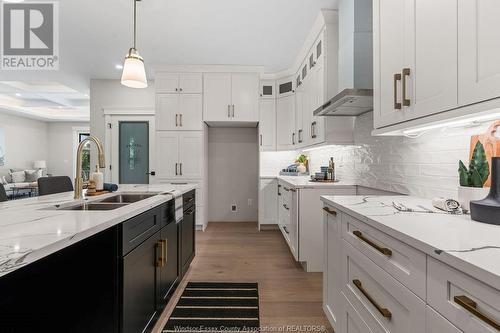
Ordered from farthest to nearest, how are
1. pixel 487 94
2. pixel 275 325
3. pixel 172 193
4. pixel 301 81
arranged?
1. pixel 301 81
2. pixel 172 193
3. pixel 275 325
4. pixel 487 94

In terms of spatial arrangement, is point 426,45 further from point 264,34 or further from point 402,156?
point 264,34

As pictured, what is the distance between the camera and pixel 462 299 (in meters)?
0.62

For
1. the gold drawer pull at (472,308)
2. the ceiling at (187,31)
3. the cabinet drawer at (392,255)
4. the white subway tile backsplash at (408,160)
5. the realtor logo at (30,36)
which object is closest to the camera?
the gold drawer pull at (472,308)

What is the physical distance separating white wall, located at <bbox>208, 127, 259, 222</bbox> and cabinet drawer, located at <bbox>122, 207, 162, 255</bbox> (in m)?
3.26

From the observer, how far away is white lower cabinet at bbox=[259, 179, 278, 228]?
4.39 meters

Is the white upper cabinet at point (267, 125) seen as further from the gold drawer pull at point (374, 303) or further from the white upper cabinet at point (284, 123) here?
the gold drawer pull at point (374, 303)

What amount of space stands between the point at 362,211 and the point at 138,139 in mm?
4940

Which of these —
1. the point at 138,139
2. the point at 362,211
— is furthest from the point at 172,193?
the point at 138,139

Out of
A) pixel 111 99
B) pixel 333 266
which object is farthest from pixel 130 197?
pixel 111 99

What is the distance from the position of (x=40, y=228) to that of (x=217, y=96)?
3.74 metres

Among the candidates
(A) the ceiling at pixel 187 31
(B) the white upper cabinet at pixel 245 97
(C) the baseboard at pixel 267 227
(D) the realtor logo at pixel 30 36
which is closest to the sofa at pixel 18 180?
(A) the ceiling at pixel 187 31

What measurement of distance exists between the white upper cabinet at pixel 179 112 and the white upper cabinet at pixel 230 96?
0.15 m

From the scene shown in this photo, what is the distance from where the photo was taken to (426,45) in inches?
45.8

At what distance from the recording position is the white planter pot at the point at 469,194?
1.08 m
